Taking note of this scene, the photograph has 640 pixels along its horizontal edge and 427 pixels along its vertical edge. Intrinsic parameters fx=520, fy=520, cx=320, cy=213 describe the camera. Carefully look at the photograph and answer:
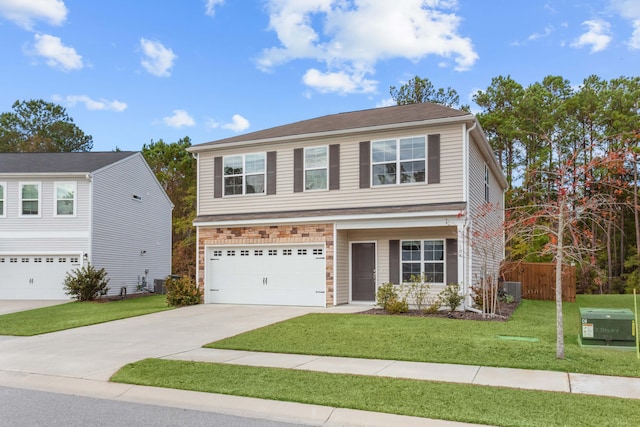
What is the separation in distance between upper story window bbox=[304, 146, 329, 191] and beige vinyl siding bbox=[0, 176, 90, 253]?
1141 cm

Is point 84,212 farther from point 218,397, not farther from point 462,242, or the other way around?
point 218,397

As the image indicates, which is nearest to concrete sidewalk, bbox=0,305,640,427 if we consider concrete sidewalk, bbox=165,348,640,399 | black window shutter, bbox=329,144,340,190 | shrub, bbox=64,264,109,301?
concrete sidewalk, bbox=165,348,640,399

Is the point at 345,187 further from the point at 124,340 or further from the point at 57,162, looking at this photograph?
the point at 57,162

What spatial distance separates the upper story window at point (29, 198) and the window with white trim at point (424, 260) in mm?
16795

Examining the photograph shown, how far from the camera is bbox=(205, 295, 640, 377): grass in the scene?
8039 mm

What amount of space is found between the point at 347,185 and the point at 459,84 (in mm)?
23157

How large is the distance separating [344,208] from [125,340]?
24.9 ft

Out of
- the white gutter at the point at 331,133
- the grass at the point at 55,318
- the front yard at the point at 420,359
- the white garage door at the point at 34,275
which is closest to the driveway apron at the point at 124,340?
the grass at the point at 55,318

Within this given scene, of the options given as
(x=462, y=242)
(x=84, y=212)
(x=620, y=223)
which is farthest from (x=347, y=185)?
(x=620, y=223)

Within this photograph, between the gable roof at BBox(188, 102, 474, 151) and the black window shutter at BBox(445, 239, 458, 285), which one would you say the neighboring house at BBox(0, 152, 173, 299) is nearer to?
the gable roof at BBox(188, 102, 474, 151)

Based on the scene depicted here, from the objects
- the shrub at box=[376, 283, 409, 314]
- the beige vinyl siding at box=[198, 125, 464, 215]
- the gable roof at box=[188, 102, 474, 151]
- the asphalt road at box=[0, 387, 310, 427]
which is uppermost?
the gable roof at box=[188, 102, 474, 151]

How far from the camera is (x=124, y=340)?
11.1m

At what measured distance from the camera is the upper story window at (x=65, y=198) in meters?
23.0

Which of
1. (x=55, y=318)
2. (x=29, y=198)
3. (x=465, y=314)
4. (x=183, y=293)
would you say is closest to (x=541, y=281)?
(x=465, y=314)
